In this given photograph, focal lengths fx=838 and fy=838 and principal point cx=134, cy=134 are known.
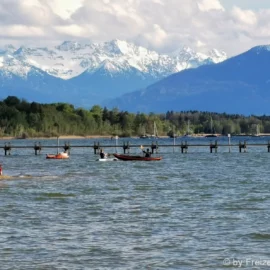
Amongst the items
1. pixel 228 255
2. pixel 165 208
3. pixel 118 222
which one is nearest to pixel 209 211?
pixel 165 208

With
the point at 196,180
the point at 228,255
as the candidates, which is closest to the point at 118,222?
the point at 228,255

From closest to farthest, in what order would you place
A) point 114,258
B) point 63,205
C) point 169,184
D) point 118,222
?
point 114,258 → point 118,222 → point 63,205 → point 169,184

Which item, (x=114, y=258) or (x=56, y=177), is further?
(x=56, y=177)

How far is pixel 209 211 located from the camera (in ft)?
140

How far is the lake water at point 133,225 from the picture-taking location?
30.0 meters

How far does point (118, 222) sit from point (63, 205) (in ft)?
27.0

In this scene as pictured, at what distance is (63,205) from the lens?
46312 mm

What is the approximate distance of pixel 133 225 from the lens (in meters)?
37.6

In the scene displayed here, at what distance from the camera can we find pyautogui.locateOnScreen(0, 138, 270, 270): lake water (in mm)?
30000

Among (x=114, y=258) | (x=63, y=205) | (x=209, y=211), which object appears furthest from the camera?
(x=63, y=205)

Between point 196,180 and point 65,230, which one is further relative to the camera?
point 196,180

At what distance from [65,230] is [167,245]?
18.6ft

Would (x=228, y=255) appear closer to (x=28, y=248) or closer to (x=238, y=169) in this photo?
(x=28, y=248)

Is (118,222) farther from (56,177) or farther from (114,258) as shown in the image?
(56,177)
